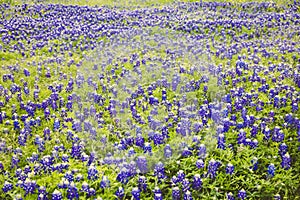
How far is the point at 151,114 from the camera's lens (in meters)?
6.33

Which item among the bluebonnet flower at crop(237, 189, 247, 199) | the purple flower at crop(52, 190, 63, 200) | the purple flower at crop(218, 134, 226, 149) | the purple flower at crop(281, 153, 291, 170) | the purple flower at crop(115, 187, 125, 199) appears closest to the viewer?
the purple flower at crop(52, 190, 63, 200)

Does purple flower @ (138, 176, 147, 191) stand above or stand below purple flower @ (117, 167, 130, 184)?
below

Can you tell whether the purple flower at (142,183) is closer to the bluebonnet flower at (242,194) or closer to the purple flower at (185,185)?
the purple flower at (185,185)

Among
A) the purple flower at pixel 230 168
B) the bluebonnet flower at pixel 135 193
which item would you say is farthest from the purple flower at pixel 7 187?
the purple flower at pixel 230 168

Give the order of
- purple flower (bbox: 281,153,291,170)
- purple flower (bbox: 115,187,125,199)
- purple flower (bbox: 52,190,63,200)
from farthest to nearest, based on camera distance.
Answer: purple flower (bbox: 281,153,291,170) < purple flower (bbox: 115,187,125,199) < purple flower (bbox: 52,190,63,200)

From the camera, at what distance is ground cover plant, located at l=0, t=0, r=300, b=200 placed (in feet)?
16.6

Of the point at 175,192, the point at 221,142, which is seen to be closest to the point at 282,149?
the point at 221,142

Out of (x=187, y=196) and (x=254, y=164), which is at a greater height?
(x=254, y=164)

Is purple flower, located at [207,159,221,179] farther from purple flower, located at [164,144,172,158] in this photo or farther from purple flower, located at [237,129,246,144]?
purple flower, located at [237,129,246,144]

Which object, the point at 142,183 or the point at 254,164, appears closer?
the point at 142,183

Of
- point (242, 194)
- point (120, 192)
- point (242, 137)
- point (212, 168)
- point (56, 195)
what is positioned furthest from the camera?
point (242, 137)

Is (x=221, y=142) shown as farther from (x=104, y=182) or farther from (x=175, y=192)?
(x=104, y=182)

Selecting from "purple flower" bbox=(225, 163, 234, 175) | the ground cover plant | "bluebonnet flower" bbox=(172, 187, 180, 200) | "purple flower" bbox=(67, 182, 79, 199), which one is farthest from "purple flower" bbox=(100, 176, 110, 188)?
"purple flower" bbox=(225, 163, 234, 175)

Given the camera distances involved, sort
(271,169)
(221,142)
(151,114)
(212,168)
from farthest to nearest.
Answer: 1. (151,114)
2. (221,142)
3. (271,169)
4. (212,168)
